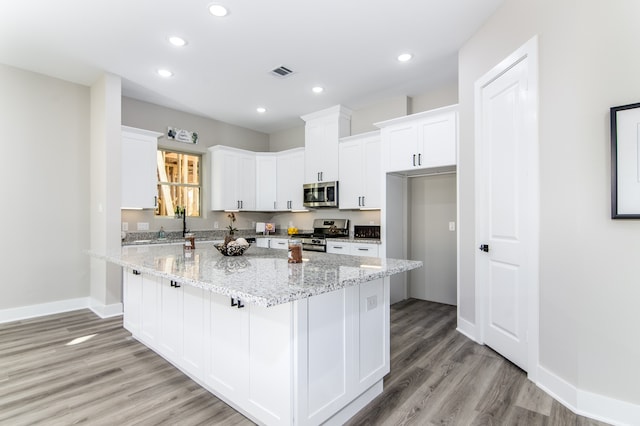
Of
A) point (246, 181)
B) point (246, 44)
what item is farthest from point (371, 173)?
point (246, 181)

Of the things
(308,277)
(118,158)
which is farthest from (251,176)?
(308,277)

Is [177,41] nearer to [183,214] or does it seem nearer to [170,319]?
[170,319]

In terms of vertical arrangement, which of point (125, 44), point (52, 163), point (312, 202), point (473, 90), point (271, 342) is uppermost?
point (125, 44)

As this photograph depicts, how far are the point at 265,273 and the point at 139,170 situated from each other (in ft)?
12.0

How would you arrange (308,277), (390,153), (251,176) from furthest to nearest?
(251,176), (390,153), (308,277)

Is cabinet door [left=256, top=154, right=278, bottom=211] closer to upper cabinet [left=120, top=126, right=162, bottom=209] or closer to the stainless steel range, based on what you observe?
the stainless steel range

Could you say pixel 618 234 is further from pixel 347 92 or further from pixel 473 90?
pixel 347 92

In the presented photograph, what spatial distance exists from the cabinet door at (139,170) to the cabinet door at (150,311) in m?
1.93

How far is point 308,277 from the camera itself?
5.52 feet

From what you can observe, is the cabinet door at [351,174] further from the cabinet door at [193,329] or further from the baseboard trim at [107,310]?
the baseboard trim at [107,310]

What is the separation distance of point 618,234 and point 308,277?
6.03 feet

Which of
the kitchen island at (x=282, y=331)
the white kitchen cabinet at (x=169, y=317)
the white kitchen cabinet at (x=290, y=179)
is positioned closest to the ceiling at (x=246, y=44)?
the white kitchen cabinet at (x=290, y=179)

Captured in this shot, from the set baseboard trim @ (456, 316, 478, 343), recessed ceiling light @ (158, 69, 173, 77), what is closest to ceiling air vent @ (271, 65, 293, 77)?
recessed ceiling light @ (158, 69, 173, 77)

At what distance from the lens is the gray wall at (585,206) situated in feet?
6.04
